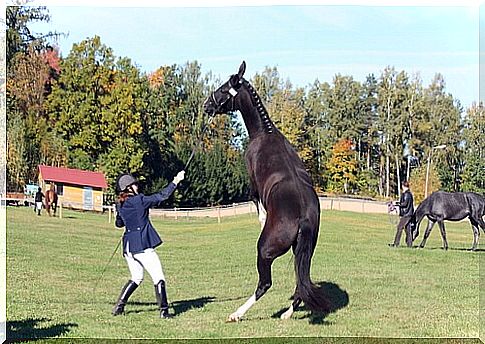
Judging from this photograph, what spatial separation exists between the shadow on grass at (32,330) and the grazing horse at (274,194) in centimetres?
141

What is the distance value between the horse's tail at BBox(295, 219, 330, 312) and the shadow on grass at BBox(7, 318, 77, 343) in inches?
75.6

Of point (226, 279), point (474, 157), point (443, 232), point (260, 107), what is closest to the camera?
point (260, 107)

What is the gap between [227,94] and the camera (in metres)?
6.81

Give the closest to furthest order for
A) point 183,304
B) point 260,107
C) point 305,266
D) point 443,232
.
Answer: point 305,266
point 260,107
point 183,304
point 443,232

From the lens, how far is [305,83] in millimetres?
7066

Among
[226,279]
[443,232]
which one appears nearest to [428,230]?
[443,232]

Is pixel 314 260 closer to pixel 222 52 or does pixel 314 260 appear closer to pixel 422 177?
pixel 422 177

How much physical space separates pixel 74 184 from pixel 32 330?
1.29 meters

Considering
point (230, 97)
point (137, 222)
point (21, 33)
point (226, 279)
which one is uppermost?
point (21, 33)

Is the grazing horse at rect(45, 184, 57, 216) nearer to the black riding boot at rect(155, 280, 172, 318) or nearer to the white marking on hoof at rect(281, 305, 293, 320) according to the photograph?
the black riding boot at rect(155, 280, 172, 318)

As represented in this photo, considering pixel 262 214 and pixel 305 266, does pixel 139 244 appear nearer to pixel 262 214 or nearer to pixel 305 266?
pixel 262 214

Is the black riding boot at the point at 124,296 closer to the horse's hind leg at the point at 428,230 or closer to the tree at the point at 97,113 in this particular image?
the tree at the point at 97,113

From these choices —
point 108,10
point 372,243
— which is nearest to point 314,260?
point 372,243

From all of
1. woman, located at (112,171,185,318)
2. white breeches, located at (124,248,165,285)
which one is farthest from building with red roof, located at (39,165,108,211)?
white breeches, located at (124,248,165,285)
